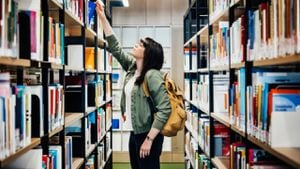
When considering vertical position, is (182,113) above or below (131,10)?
below

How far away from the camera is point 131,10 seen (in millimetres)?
7797

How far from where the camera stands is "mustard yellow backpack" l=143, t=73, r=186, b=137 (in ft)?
11.4

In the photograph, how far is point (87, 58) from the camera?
14.4 ft

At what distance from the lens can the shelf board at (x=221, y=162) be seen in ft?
10.7

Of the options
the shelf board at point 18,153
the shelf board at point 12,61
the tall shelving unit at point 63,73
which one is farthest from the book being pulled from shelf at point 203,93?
the shelf board at point 12,61

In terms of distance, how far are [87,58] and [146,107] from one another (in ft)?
3.74

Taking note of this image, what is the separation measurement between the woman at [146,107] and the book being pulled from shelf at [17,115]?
4.08ft

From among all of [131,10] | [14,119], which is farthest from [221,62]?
[131,10]

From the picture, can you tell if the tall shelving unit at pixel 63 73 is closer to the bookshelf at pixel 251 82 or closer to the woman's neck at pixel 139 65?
the woman's neck at pixel 139 65

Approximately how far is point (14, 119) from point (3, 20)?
41 cm

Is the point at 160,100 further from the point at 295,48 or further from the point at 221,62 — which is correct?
the point at 295,48

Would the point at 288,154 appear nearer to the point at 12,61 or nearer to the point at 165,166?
the point at 12,61

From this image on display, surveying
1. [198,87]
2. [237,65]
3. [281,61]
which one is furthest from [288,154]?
[198,87]

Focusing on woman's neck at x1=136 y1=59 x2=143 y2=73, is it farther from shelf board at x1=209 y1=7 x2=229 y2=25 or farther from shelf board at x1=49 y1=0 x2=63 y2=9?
shelf board at x1=49 y1=0 x2=63 y2=9
